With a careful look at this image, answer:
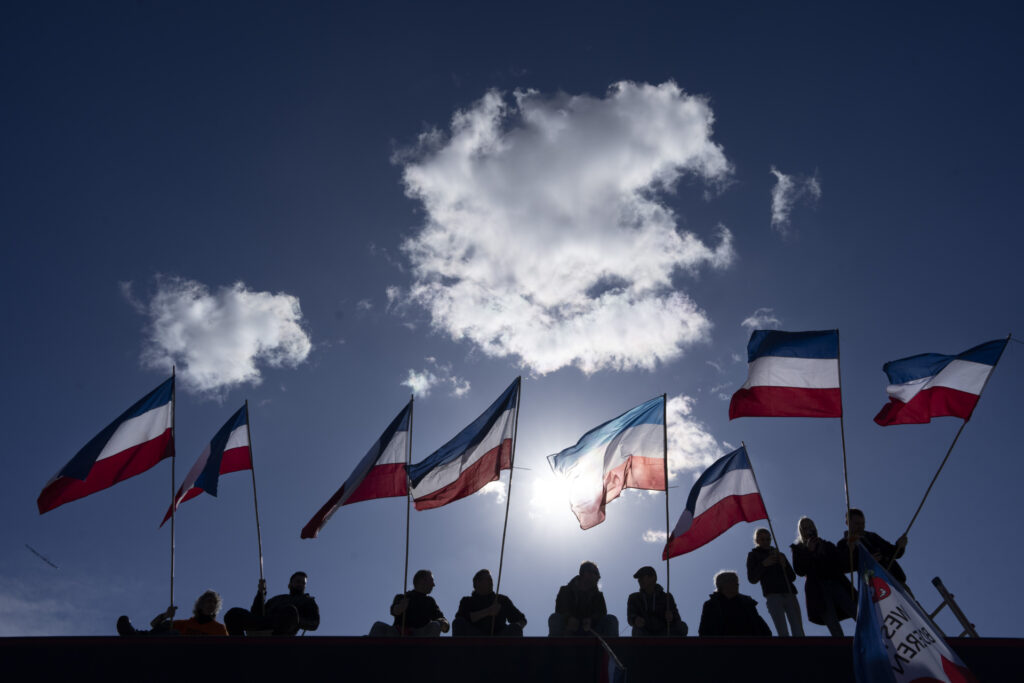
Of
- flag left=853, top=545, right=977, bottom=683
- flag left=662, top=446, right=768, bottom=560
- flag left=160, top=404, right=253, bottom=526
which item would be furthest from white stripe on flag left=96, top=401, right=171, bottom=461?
flag left=853, top=545, right=977, bottom=683

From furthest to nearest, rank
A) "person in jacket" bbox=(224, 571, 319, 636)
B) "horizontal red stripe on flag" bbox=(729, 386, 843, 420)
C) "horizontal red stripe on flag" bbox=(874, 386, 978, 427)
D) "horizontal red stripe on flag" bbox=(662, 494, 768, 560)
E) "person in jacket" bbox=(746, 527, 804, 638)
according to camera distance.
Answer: "horizontal red stripe on flag" bbox=(662, 494, 768, 560), "horizontal red stripe on flag" bbox=(729, 386, 843, 420), "horizontal red stripe on flag" bbox=(874, 386, 978, 427), "person in jacket" bbox=(746, 527, 804, 638), "person in jacket" bbox=(224, 571, 319, 636)

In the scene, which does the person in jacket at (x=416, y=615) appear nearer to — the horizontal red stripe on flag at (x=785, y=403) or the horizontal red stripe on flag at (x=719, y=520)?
the horizontal red stripe on flag at (x=719, y=520)

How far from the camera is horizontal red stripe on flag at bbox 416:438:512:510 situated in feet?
35.9

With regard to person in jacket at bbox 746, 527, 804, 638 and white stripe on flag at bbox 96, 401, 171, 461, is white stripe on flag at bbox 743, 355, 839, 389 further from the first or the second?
white stripe on flag at bbox 96, 401, 171, 461

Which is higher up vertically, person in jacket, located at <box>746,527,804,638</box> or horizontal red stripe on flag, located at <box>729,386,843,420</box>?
horizontal red stripe on flag, located at <box>729,386,843,420</box>

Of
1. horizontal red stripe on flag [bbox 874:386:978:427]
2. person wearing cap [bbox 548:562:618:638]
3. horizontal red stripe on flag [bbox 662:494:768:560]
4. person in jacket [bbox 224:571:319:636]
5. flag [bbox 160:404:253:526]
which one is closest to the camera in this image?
person in jacket [bbox 224:571:319:636]

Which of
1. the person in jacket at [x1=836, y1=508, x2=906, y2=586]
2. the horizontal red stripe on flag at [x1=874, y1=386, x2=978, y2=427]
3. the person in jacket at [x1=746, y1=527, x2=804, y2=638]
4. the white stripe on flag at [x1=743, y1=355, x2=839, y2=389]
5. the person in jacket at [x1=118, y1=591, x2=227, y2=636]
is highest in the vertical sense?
the white stripe on flag at [x1=743, y1=355, x2=839, y2=389]

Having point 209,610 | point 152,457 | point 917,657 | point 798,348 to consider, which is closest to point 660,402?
point 798,348

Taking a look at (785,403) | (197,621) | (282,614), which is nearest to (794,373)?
(785,403)

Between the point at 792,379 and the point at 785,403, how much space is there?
415 millimetres

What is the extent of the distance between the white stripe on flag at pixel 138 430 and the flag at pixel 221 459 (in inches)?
34.7

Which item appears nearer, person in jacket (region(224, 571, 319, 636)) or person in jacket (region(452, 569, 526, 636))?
person in jacket (region(224, 571, 319, 636))

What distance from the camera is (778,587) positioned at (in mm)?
10055

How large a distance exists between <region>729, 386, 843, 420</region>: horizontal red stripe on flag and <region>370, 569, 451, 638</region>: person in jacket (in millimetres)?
5194
